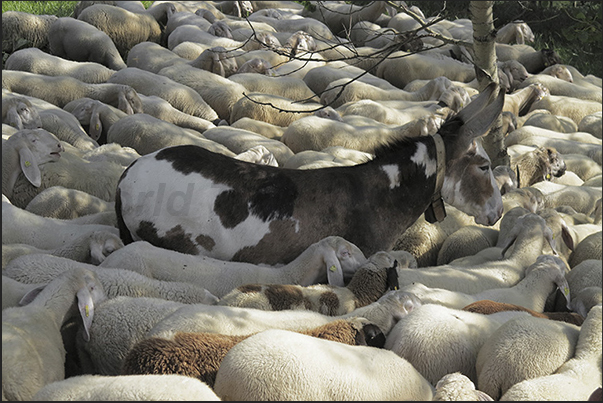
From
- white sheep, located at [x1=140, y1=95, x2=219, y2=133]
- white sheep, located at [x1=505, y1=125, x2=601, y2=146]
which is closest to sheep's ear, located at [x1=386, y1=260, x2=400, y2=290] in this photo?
white sheep, located at [x1=140, y1=95, x2=219, y2=133]

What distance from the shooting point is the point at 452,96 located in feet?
39.4

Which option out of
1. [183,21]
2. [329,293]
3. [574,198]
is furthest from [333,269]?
[183,21]

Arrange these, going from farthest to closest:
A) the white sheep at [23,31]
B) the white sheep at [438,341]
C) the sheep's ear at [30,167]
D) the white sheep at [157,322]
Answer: the white sheep at [23,31]
the sheep's ear at [30,167]
the white sheep at [438,341]
the white sheep at [157,322]

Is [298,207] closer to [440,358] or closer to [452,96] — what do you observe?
[440,358]

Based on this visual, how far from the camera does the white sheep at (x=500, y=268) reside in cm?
632

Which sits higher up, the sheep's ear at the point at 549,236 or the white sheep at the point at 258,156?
the white sheep at the point at 258,156

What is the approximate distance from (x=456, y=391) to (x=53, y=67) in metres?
10.5

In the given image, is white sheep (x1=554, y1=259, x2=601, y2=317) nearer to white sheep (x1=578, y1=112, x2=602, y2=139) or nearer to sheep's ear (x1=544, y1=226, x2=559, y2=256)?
sheep's ear (x1=544, y1=226, x2=559, y2=256)

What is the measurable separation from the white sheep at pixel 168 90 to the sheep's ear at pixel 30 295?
6904mm

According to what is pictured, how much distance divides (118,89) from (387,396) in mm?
8367

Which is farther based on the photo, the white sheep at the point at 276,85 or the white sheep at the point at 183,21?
the white sheep at the point at 183,21

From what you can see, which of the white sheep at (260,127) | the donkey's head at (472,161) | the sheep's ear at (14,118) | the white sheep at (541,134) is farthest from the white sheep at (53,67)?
the donkey's head at (472,161)

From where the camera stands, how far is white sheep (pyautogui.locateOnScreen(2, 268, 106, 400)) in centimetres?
390

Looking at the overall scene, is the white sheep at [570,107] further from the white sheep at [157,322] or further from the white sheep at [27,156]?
the white sheep at [157,322]
